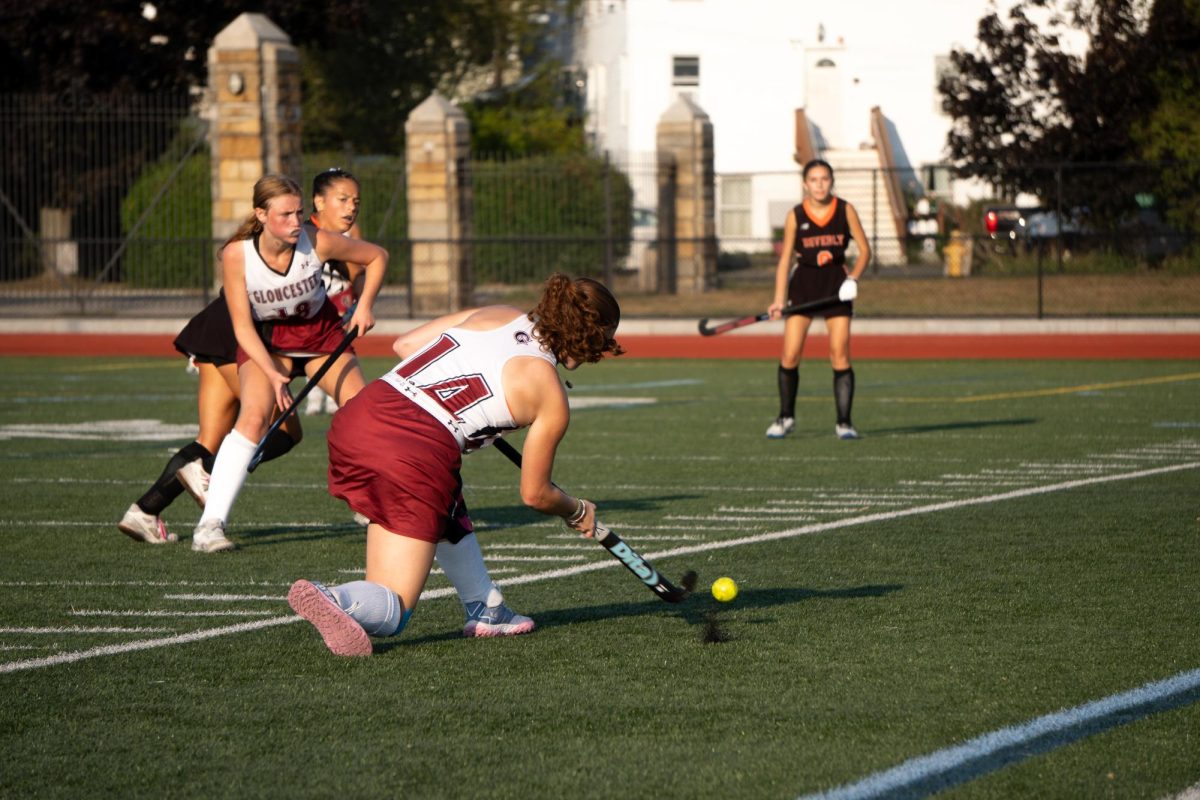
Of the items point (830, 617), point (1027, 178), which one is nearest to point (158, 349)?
point (1027, 178)

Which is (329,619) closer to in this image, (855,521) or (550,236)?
(855,521)

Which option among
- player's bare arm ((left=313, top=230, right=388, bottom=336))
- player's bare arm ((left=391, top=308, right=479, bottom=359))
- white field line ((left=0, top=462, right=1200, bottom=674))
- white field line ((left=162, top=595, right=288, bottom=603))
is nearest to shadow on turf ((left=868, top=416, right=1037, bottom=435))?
white field line ((left=0, top=462, right=1200, bottom=674))

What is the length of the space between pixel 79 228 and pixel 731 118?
23899 mm

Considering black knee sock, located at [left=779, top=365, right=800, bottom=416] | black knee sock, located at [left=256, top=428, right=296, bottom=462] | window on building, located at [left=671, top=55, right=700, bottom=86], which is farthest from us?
window on building, located at [left=671, top=55, right=700, bottom=86]

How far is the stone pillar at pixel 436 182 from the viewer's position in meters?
32.1

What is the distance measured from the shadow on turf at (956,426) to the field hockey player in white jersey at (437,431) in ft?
27.6

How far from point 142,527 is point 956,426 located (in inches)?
295

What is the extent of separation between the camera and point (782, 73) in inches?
2095

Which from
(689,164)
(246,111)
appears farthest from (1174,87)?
(246,111)

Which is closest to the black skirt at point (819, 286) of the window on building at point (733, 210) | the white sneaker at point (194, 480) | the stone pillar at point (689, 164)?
the white sneaker at point (194, 480)

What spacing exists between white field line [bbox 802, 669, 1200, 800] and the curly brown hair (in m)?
1.75

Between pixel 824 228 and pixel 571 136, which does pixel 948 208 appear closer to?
pixel 571 136

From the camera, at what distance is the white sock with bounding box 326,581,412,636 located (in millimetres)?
6320

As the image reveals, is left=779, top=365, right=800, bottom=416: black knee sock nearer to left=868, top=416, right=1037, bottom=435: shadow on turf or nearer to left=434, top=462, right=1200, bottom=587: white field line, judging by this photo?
left=868, top=416, right=1037, bottom=435: shadow on turf
